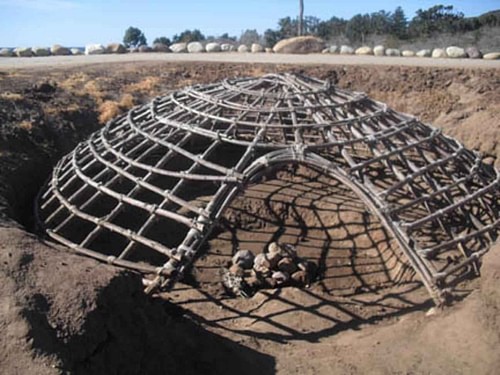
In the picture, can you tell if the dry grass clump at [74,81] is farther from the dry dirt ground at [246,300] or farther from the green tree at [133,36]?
the green tree at [133,36]

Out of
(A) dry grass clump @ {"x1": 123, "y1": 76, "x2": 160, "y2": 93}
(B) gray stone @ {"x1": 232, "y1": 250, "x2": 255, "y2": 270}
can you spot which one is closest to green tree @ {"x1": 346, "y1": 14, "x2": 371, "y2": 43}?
(A) dry grass clump @ {"x1": 123, "y1": 76, "x2": 160, "y2": 93}

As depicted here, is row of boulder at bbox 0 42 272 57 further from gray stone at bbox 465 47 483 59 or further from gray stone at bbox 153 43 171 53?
gray stone at bbox 465 47 483 59

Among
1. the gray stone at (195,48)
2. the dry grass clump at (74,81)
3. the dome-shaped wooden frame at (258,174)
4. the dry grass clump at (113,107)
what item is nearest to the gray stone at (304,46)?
the gray stone at (195,48)

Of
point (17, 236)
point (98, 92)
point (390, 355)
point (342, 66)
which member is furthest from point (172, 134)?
point (342, 66)

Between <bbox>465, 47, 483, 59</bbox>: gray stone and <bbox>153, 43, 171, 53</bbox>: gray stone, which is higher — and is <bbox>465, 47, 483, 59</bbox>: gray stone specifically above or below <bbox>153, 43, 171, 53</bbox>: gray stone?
above

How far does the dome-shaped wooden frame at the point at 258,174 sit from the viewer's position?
20.0 ft

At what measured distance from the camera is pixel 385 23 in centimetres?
3056

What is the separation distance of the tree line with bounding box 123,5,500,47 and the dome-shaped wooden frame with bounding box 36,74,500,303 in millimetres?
19424

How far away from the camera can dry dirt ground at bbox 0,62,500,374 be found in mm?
4219

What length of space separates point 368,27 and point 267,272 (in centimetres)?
2586

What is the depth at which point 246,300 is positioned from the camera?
647cm

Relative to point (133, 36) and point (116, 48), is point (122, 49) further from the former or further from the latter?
point (133, 36)

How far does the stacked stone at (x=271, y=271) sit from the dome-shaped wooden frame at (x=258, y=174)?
38.8 inches

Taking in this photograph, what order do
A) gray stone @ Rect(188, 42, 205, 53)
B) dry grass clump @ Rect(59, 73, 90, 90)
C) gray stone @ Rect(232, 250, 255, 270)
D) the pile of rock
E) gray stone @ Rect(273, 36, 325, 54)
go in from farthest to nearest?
gray stone @ Rect(188, 42, 205, 53)
gray stone @ Rect(273, 36, 325, 54)
dry grass clump @ Rect(59, 73, 90, 90)
gray stone @ Rect(232, 250, 255, 270)
the pile of rock
